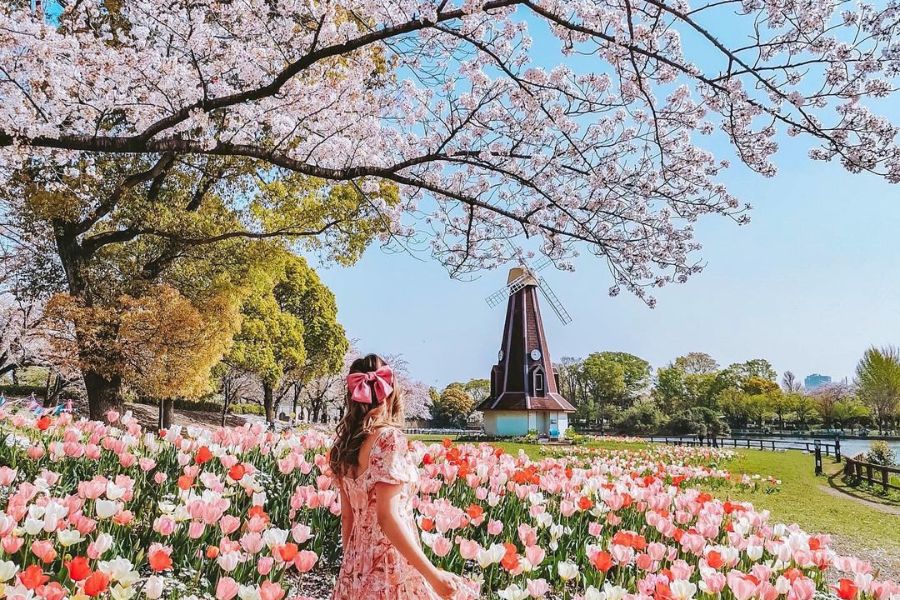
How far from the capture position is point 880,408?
48.0 metres

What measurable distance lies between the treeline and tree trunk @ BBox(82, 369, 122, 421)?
39955 mm

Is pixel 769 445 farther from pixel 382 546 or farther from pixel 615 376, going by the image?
pixel 382 546

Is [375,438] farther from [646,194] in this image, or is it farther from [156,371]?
[156,371]

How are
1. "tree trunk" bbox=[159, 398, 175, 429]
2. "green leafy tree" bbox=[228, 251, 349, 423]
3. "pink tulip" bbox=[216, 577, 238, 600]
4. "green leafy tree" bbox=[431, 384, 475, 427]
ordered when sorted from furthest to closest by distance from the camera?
"green leafy tree" bbox=[431, 384, 475, 427] < "green leafy tree" bbox=[228, 251, 349, 423] < "tree trunk" bbox=[159, 398, 175, 429] < "pink tulip" bbox=[216, 577, 238, 600]

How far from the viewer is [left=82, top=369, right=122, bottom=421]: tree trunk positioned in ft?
41.4

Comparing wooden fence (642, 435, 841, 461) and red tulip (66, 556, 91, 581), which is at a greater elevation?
red tulip (66, 556, 91, 581)

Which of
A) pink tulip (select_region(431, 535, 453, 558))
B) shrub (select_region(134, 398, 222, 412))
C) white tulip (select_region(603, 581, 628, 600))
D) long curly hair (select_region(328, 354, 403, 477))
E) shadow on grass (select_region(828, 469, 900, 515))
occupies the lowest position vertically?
shadow on grass (select_region(828, 469, 900, 515))

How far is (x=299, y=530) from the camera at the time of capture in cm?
305

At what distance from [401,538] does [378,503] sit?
6.5 inches

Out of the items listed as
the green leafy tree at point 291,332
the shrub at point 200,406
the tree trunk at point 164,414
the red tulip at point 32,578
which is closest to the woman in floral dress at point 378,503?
the red tulip at point 32,578

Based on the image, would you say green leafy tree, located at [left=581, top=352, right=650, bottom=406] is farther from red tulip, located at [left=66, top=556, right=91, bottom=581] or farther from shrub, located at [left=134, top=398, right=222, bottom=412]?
red tulip, located at [left=66, top=556, right=91, bottom=581]

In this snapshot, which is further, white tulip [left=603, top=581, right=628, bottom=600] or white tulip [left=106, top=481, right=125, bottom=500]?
white tulip [left=106, top=481, right=125, bottom=500]

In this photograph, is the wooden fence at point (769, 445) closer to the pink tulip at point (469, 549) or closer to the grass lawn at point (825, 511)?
the grass lawn at point (825, 511)

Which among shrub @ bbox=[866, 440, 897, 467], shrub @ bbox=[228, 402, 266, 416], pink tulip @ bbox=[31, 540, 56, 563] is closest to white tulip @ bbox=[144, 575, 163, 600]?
pink tulip @ bbox=[31, 540, 56, 563]
